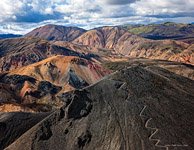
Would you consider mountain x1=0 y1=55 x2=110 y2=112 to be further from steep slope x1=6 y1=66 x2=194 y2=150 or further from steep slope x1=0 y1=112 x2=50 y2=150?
steep slope x1=6 y1=66 x2=194 y2=150

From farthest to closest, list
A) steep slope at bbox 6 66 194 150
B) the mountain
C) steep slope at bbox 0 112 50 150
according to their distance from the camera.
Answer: the mountain → steep slope at bbox 0 112 50 150 → steep slope at bbox 6 66 194 150

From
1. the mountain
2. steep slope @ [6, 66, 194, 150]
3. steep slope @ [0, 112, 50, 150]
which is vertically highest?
steep slope @ [6, 66, 194, 150]

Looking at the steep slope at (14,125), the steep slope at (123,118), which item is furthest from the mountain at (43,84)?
the steep slope at (123,118)

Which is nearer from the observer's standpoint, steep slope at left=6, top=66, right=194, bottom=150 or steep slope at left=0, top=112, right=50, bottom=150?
steep slope at left=6, top=66, right=194, bottom=150

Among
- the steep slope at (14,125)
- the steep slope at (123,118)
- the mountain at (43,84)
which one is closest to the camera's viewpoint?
the steep slope at (123,118)

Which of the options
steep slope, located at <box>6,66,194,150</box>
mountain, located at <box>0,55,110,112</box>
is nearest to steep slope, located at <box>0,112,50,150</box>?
steep slope, located at <box>6,66,194,150</box>

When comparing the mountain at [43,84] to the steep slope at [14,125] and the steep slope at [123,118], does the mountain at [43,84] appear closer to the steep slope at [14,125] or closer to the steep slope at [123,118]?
the steep slope at [14,125]

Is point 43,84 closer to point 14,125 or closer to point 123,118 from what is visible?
point 14,125

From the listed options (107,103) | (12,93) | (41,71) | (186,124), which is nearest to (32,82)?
(12,93)
